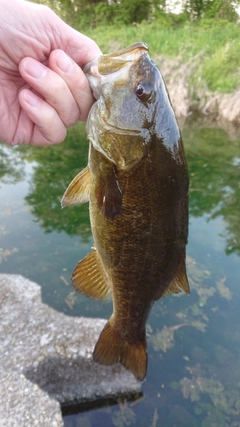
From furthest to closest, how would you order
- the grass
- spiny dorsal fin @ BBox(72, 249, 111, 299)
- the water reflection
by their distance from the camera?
the grass < the water reflection < spiny dorsal fin @ BBox(72, 249, 111, 299)

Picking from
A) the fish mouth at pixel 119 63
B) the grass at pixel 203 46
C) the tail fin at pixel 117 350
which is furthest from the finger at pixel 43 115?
the grass at pixel 203 46

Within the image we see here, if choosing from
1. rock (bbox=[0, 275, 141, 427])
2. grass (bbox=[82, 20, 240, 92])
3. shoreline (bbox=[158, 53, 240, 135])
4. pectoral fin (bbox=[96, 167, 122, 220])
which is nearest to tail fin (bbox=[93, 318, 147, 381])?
pectoral fin (bbox=[96, 167, 122, 220])

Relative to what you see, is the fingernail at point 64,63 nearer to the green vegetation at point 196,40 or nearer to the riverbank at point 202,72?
the riverbank at point 202,72

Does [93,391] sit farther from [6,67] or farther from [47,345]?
[6,67]

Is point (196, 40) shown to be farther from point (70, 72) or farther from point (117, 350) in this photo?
point (117, 350)

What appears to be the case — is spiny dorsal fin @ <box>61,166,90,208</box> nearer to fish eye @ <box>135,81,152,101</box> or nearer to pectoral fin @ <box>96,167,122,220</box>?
pectoral fin @ <box>96,167,122,220</box>
